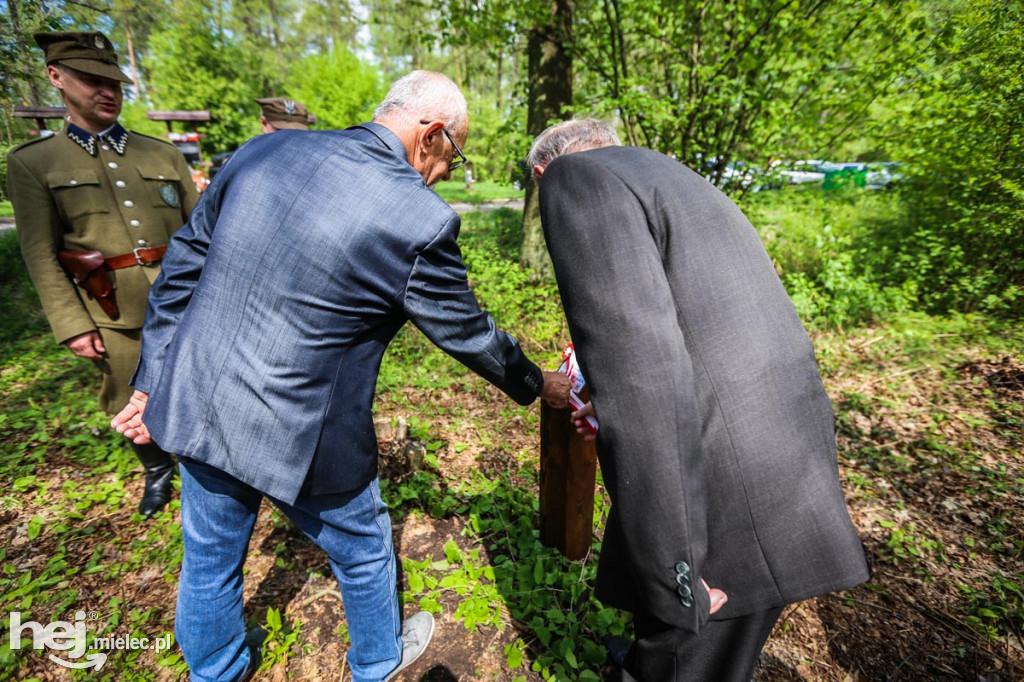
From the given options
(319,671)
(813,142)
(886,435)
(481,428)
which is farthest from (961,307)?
(319,671)

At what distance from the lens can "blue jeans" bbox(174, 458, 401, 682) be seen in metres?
1.46

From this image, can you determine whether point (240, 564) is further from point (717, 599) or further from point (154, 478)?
point (154, 478)

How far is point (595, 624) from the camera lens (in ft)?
6.79

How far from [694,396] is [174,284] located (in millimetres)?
1639

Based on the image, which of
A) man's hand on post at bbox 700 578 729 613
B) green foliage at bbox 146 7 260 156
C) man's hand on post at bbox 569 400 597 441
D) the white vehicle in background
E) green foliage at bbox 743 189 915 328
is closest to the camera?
man's hand on post at bbox 700 578 729 613

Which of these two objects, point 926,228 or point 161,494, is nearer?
point 161,494

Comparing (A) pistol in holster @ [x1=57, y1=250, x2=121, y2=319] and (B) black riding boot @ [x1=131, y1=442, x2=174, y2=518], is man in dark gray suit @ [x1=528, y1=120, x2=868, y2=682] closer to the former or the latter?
(A) pistol in holster @ [x1=57, y1=250, x2=121, y2=319]

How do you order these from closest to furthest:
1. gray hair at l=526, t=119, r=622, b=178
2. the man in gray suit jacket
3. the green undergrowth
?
1. the man in gray suit jacket
2. gray hair at l=526, t=119, r=622, b=178
3. the green undergrowth

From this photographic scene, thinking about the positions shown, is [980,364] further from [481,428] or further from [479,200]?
[479,200]

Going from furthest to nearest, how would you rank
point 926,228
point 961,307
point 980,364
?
point 926,228
point 961,307
point 980,364

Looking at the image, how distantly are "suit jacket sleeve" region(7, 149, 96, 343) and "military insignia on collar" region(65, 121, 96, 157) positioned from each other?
0.91 ft

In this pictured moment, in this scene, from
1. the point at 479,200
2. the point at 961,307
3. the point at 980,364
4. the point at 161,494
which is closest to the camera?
the point at 161,494

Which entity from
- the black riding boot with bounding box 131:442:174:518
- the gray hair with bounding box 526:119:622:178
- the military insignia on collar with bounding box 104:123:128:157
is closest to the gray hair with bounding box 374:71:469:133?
the gray hair with bounding box 526:119:622:178

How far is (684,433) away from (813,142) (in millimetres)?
5246
